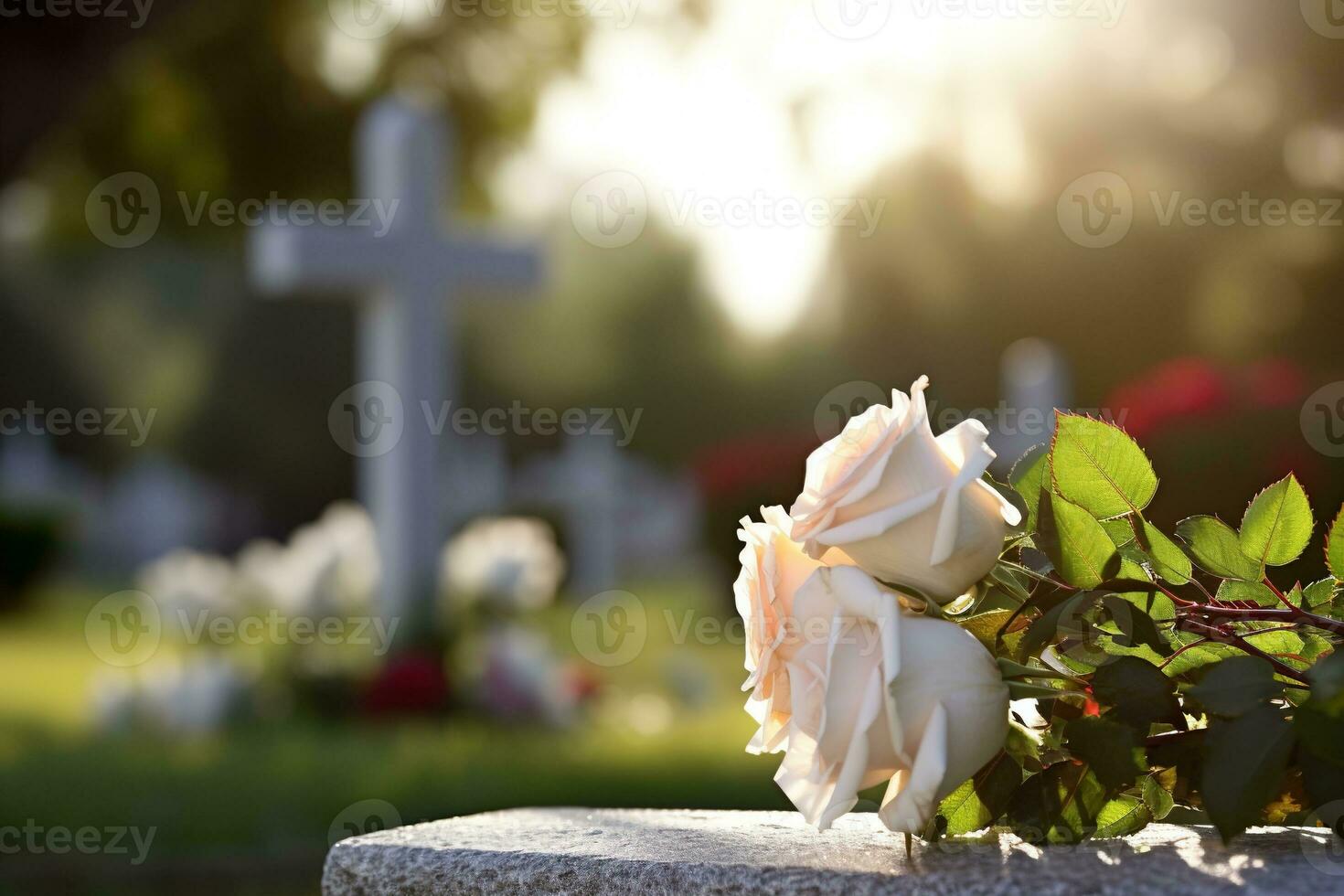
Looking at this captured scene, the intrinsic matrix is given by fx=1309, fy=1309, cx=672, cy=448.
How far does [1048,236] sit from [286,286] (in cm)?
461

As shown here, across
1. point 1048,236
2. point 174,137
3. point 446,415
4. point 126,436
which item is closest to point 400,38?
point 174,137

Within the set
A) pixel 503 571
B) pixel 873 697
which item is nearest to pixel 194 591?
pixel 503 571

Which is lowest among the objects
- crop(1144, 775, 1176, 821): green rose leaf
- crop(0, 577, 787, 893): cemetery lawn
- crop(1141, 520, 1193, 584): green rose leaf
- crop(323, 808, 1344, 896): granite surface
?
crop(0, 577, 787, 893): cemetery lawn

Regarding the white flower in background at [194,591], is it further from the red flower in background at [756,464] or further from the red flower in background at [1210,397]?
the red flower in background at [1210,397]

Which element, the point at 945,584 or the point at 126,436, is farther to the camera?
the point at 126,436

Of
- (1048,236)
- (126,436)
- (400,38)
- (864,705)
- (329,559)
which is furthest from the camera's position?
(126,436)

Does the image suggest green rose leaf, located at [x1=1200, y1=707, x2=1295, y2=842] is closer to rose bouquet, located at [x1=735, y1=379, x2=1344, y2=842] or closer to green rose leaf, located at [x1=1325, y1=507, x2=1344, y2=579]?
rose bouquet, located at [x1=735, y1=379, x2=1344, y2=842]

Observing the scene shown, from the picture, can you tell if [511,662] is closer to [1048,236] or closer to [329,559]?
[329,559]

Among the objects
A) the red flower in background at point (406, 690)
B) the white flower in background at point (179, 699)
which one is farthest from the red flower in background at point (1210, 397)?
the white flower in background at point (179, 699)

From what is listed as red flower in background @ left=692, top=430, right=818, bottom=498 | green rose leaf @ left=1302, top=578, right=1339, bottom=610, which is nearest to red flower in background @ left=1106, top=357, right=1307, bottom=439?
red flower in background @ left=692, top=430, right=818, bottom=498

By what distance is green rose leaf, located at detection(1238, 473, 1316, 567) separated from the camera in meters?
0.65

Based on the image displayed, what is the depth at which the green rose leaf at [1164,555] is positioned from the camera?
0.66m

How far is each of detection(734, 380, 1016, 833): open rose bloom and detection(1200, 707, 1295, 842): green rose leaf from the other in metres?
0.09

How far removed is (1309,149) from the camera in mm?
5508
